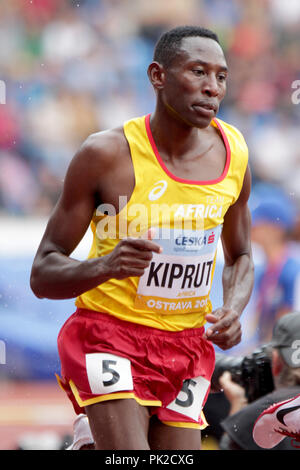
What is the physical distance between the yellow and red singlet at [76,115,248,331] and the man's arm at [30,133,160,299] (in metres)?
0.09

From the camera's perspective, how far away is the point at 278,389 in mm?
Answer: 3938

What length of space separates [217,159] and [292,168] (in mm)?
5085

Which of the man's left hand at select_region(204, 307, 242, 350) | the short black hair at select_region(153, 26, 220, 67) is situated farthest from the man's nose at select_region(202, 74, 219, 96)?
the man's left hand at select_region(204, 307, 242, 350)

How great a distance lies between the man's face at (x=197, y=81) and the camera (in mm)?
2928

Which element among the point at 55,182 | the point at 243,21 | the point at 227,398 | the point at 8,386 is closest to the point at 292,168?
the point at 243,21

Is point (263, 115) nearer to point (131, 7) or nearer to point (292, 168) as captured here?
point (292, 168)

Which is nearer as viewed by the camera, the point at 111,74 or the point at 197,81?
the point at 197,81

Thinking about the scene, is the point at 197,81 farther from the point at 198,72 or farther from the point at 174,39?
the point at 174,39

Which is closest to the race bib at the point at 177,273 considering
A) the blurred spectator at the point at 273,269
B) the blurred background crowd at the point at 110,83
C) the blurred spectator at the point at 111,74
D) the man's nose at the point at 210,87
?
the man's nose at the point at 210,87

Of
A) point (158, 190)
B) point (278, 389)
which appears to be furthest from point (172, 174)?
point (278, 389)

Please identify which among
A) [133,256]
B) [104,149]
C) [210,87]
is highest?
[210,87]

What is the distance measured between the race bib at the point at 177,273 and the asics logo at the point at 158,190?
0.47ft

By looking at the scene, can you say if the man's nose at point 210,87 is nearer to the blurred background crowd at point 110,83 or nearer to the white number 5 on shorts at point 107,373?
the white number 5 on shorts at point 107,373

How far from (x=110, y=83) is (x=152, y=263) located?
5.55 meters
